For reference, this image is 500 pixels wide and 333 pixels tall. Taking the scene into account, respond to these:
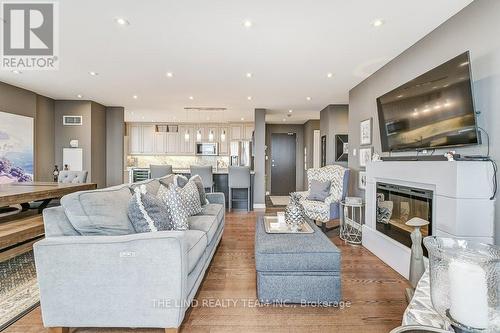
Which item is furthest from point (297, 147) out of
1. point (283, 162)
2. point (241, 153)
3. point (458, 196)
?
point (458, 196)

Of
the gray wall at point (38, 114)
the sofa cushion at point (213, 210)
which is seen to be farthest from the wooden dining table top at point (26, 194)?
the gray wall at point (38, 114)

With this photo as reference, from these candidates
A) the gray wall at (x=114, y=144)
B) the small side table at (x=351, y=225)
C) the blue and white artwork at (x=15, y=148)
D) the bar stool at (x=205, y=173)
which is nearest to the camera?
the small side table at (x=351, y=225)

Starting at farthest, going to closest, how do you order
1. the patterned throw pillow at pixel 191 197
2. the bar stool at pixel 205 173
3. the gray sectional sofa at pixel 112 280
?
the bar stool at pixel 205 173, the patterned throw pillow at pixel 191 197, the gray sectional sofa at pixel 112 280

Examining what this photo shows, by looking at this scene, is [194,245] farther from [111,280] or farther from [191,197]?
[191,197]

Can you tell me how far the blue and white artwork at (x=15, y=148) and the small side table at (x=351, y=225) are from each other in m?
5.78

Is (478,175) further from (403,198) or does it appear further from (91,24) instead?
(91,24)

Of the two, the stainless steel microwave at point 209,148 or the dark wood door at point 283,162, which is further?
the dark wood door at point 283,162

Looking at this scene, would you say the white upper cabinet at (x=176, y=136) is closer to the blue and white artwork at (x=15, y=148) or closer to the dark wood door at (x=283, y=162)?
the dark wood door at (x=283, y=162)

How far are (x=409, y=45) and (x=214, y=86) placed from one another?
2.96 m

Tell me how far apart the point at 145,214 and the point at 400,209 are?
2730 mm

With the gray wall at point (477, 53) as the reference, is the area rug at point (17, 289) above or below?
below

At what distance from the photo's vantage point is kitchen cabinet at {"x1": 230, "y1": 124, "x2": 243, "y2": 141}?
8.95 metres

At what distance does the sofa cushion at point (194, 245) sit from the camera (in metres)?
1.97

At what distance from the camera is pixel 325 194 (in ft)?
14.6
